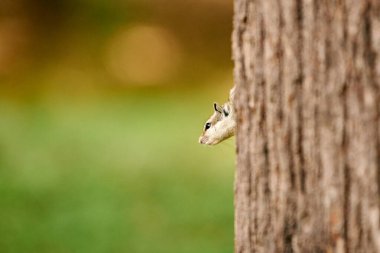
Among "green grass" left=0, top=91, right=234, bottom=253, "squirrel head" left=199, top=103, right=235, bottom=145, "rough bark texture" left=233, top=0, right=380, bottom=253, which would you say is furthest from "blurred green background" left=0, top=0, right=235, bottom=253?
"rough bark texture" left=233, top=0, right=380, bottom=253

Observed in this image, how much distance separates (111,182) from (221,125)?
14.6 ft

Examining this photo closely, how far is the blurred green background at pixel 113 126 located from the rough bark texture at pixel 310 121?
3.65 m

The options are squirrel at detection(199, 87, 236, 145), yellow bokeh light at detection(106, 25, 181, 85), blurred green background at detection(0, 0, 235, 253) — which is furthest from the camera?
yellow bokeh light at detection(106, 25, 181, 85)

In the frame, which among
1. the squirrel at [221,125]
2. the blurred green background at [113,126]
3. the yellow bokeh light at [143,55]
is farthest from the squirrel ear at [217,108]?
the yellow bokeh light at [143,55]

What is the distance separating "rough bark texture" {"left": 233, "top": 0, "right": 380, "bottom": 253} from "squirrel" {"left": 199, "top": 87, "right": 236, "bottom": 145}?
1.22ft

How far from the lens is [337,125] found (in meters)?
2.16

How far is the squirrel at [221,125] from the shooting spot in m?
2.73

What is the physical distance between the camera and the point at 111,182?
720cm

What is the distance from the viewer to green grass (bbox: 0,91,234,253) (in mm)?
6238

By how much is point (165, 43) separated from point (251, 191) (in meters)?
8.96

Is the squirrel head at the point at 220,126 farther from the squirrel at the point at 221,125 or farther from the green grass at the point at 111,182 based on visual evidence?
the green grass at the point at 111,182

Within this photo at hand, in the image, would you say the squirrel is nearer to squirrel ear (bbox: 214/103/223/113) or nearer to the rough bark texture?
squirrel ear (bbox: 214/103/223/113)

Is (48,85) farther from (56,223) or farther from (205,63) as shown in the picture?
(56,223)

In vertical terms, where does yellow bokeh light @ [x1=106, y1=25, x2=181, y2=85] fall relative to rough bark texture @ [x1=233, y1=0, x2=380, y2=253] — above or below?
above
